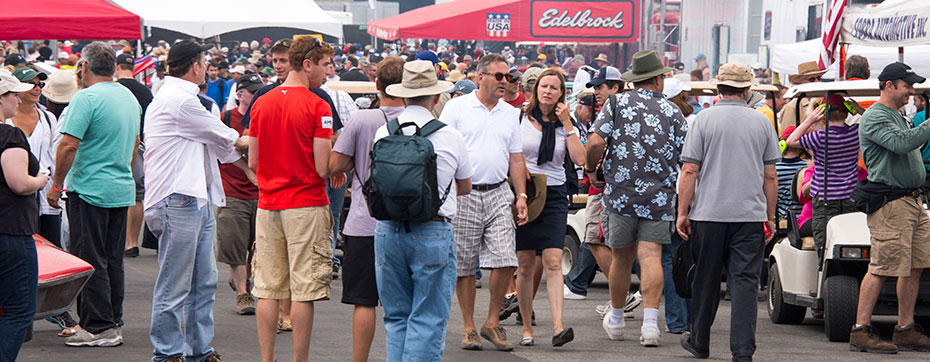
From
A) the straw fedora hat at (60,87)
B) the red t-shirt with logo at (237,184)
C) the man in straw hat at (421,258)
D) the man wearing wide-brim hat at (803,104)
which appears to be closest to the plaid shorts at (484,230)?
the man in straw hat at (421,258)

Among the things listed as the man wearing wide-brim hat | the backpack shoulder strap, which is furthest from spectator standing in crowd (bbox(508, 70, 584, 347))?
the man wearing wide-brim hat

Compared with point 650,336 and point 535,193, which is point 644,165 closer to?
point 535,193

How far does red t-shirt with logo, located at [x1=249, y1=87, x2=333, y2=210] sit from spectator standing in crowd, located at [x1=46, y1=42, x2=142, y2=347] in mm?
1530

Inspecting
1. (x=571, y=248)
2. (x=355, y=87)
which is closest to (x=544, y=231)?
(x=571, y=248)

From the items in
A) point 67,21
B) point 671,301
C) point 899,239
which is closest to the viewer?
point 899,239

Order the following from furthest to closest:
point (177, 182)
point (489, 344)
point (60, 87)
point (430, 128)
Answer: point (60, 87) → point (489, 344) → point (177, 182) → point (430, 128)

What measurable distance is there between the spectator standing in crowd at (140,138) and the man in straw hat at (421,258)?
13.2 feet

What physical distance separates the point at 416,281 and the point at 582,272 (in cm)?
468

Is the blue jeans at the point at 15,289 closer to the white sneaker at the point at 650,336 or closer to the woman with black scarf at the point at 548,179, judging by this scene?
the woman with black scarf at the point at 548,179

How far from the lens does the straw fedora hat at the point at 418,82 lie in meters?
6.29

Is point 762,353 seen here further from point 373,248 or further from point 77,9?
point 77,9

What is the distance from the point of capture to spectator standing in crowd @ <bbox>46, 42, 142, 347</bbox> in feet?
24.9

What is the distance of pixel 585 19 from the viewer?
74.5 ft

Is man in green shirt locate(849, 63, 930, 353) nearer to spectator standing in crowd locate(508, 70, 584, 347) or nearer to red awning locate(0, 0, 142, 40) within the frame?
spectator standing in crowd locate(508, 70, 584, 347)
